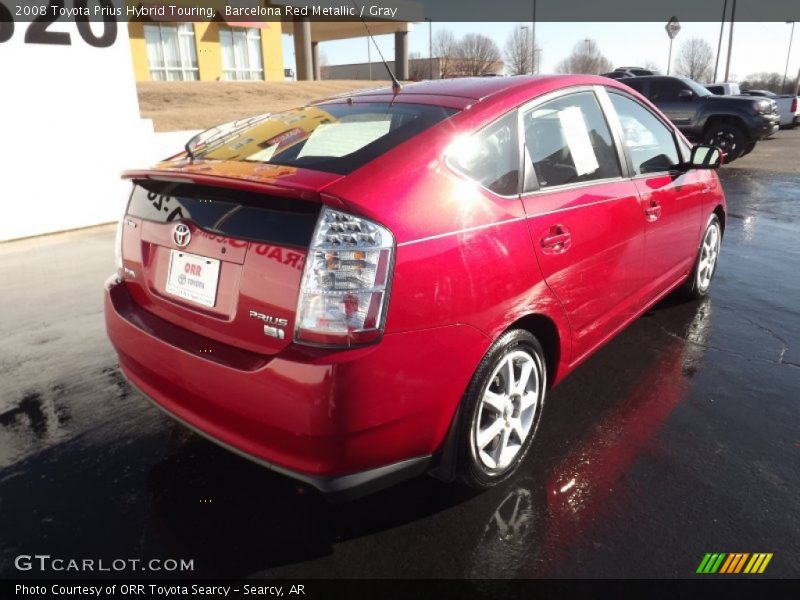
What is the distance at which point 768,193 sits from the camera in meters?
9.83

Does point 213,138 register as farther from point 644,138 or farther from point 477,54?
point 477,54

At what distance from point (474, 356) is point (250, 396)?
81 cm

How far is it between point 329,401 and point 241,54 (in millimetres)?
31310

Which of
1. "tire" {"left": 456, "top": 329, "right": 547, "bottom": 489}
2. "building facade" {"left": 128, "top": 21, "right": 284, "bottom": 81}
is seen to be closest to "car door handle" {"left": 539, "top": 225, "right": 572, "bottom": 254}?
"tire" {"left": 456, "top": 329, "right": 547, "bottom": 489}

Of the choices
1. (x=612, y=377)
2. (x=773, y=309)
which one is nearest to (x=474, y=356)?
(x=612, y=377)

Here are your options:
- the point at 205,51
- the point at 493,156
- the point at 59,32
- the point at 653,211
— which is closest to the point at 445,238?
the point at 493,156

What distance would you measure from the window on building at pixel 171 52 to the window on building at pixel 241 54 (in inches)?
62.0

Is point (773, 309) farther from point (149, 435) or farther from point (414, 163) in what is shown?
point (149, 435)

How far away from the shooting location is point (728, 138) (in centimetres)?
1393

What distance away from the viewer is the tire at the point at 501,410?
7.46 ft

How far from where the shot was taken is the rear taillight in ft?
6.17

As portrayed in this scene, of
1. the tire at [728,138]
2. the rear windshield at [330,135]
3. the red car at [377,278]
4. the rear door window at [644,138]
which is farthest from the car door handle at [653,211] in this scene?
the tire at [728,138]

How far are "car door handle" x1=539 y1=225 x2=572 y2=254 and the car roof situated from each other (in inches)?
25.8

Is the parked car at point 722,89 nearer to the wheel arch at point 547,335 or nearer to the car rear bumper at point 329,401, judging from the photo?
the wheel arch at point 547,335
